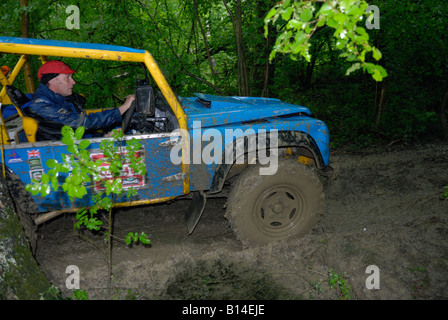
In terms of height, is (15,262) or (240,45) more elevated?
(240,45)

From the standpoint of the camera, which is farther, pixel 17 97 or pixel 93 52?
pixel 17 97

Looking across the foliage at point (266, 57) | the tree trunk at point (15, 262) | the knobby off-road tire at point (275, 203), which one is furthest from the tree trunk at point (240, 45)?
the tree trunk at point (15, 262)

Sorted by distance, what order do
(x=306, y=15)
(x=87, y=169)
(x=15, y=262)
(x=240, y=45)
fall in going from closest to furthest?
(x=306, y=15), (x=87, y=169), (x=15, y=262), (x=240, y=45)

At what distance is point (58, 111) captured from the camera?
2658 mm

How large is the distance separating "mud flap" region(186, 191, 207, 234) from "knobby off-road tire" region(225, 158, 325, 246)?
262 mm

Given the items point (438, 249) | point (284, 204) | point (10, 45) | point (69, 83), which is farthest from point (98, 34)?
point (438, 249)

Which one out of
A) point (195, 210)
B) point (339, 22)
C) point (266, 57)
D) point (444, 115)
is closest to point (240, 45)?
point (266, 57)

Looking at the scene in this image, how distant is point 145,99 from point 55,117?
2.75 feet

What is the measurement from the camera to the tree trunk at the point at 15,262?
7.04ft

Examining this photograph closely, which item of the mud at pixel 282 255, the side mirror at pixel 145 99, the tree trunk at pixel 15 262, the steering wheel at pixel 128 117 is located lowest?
the mud at pixel 282 255

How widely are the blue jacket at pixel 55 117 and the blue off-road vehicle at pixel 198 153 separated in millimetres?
94

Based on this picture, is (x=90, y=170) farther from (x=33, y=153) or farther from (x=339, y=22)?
(x=339, y=22)

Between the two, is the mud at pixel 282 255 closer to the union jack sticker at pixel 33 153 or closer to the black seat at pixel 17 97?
the union jack sticker at pixel 33 153

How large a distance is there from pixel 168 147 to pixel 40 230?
1972mm
